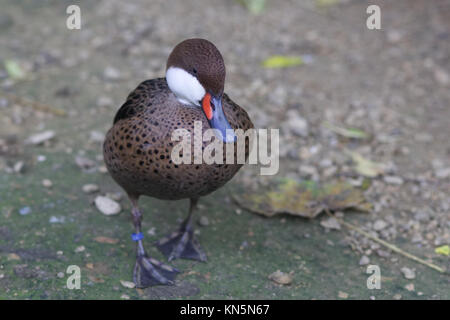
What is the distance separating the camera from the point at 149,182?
112 inches

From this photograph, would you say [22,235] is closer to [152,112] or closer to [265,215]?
[152,112]

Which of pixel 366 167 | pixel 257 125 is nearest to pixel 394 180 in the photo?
pixel 366 167

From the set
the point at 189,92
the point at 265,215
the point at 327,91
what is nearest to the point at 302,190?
the point at 265,215

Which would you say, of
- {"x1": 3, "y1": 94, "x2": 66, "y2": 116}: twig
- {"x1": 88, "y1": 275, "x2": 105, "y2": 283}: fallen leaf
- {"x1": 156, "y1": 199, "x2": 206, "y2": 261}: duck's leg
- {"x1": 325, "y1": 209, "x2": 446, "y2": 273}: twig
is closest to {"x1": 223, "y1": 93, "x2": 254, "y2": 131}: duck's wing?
{"x1": 156, "y1": 199, "x2": 206, "y2": 261}: duck's leg

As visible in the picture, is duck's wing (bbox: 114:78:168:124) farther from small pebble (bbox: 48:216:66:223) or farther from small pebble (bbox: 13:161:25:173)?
small pebble (bbox: 13:161:25:173)

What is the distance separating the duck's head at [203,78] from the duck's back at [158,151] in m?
0.08

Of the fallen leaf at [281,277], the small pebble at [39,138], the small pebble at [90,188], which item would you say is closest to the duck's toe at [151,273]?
the fallen leaf at [281,277]

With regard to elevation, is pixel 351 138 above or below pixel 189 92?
below

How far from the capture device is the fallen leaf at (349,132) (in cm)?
452

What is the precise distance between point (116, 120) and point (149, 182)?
477mm

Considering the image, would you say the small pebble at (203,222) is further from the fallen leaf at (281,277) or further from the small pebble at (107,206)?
the fallen leaf at (281,277)

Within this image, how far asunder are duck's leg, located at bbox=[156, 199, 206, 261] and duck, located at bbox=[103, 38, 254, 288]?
8.3 inches

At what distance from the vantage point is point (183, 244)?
10.8ft

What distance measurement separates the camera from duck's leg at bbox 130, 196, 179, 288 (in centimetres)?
297
